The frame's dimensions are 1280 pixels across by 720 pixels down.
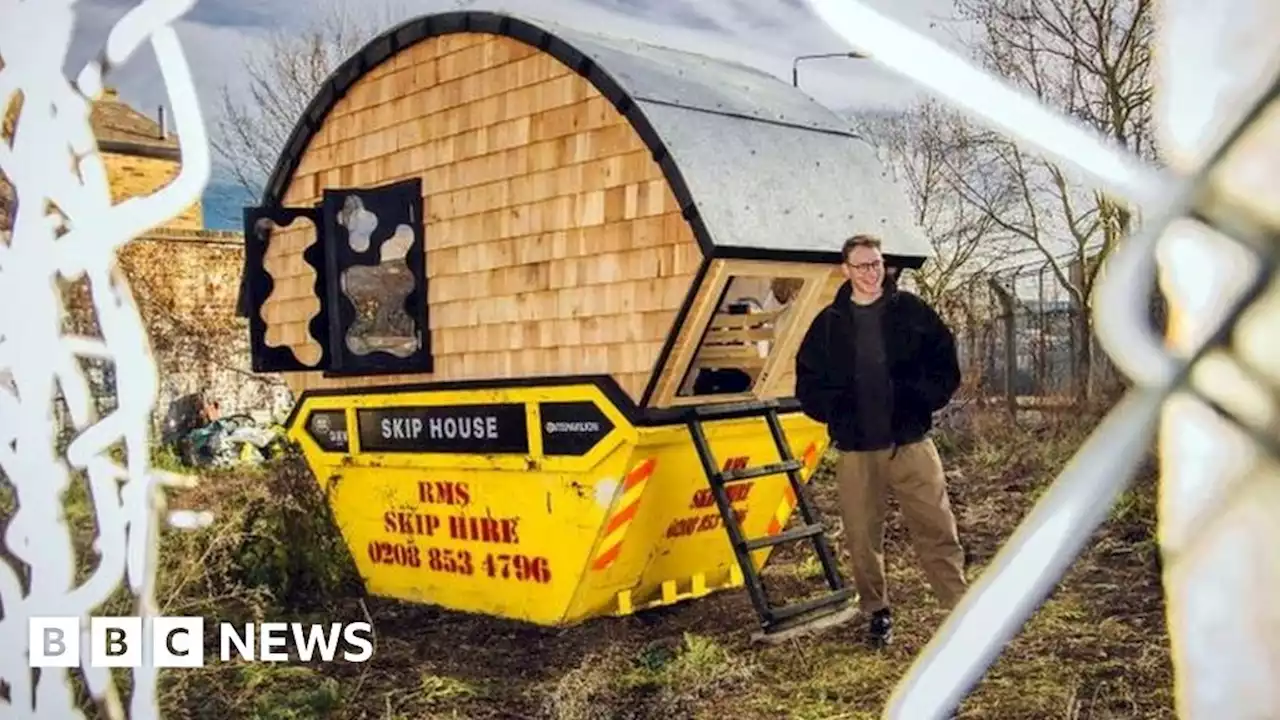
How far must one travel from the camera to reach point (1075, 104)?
249 centimetres

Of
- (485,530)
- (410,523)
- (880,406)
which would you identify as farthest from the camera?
(410,523)

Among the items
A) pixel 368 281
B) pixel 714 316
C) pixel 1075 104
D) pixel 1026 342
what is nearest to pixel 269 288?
pixel 368 281

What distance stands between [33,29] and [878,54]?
2.41 meters

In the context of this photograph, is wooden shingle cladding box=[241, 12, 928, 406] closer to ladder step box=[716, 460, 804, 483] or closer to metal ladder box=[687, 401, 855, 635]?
metal ladder box=[687, 401, 855, 635]

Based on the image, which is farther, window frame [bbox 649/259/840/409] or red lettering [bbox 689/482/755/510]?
red lettering [bbox 689/482/755/510]

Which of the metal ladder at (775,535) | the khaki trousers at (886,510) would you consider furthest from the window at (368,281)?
the khaki trousers at (886,510)

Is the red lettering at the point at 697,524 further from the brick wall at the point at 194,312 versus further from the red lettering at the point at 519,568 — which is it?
the brick wall at the point at 194,312

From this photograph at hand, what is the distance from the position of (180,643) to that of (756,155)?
2.05 metres

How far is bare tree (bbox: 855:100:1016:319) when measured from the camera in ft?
8.86

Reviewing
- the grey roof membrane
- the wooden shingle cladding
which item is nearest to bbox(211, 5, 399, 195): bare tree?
the wooden shingle cladding

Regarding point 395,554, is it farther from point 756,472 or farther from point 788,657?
point 788,657

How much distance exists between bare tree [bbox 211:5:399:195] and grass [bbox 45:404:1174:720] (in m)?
0.99

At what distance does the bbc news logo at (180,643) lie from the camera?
3.50 m

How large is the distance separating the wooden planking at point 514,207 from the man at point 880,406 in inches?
19.5
